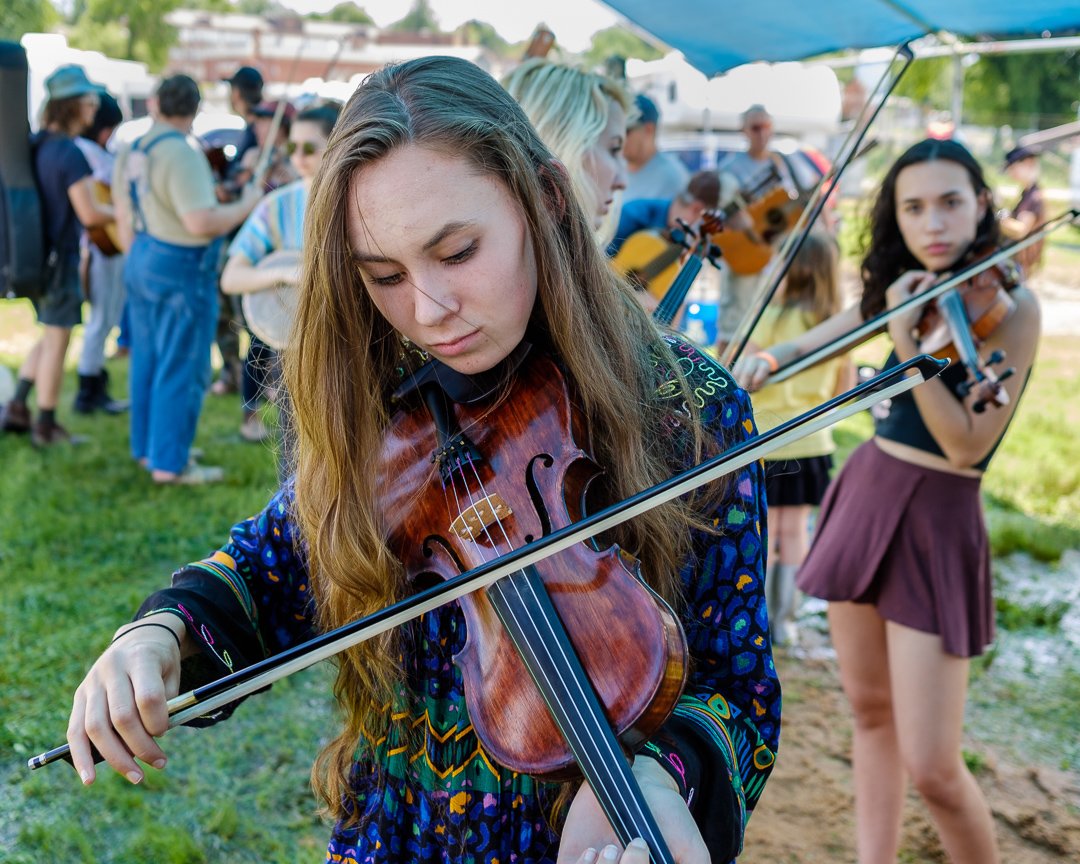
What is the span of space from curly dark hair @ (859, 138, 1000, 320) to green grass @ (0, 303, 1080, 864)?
1723mm

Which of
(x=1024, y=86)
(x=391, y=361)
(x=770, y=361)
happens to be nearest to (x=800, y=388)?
(x=770, y=361)

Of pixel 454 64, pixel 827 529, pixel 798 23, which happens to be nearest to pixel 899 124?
pixel 798 23

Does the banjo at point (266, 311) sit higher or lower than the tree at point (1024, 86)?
lower

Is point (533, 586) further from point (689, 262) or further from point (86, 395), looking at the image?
point (86, 395)

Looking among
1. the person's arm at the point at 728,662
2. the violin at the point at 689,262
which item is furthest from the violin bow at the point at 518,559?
the violin at the point at 689,262

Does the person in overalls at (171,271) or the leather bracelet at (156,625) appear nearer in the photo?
the leather bracelet at (156,625)

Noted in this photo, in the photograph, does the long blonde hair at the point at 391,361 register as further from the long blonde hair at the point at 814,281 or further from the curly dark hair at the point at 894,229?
the long blonde hair at the point at 814,281

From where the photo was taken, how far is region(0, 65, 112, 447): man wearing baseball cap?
5.54m

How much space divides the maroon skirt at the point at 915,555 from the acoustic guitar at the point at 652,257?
177cm

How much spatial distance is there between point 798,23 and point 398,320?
287cm

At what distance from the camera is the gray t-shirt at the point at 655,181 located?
5543mm

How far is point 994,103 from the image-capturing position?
20.1 meters

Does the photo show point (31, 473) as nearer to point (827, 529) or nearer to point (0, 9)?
point (827, 529)

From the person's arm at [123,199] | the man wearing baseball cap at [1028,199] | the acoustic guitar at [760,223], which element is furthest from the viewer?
the person's arm at [123,199]
